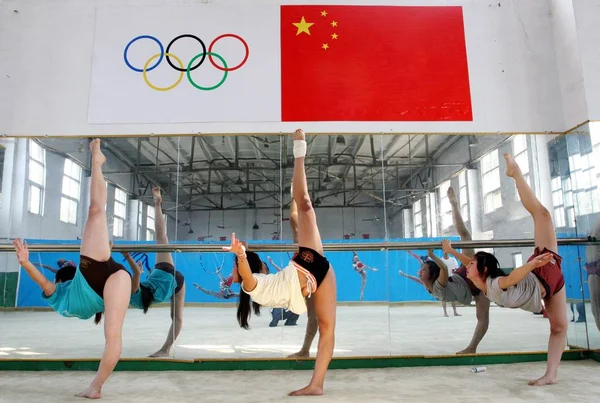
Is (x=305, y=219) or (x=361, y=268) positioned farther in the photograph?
(x=361, y=268)

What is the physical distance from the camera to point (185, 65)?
15.5 feet

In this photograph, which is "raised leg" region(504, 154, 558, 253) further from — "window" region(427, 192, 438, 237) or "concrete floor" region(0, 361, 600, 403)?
"concrete floor" region(0, 361, 600, 403)

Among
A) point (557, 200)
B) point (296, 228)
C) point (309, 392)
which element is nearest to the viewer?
point (309, 392)

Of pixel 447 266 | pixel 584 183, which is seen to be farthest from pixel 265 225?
pixel 584 183

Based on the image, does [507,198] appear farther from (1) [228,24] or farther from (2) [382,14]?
(1) [228,24]

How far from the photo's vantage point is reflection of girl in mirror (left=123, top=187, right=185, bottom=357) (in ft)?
13.9

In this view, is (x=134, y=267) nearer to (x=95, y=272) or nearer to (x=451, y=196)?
(x=95, y=272)

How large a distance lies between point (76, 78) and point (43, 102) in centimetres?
43

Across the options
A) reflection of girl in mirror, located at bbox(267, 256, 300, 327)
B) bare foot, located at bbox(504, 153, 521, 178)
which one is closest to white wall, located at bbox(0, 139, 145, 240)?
reflection of girl in mirror, located at bbox(267, 256, 300, 327)

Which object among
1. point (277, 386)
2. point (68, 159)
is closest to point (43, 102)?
point (68, 159)

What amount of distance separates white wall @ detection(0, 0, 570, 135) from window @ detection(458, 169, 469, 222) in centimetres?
54

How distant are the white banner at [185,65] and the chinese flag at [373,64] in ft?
0.77

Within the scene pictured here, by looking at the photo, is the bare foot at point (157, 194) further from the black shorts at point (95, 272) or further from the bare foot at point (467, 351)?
the bare foot at point (467, 351)

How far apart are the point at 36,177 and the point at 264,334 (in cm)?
284
